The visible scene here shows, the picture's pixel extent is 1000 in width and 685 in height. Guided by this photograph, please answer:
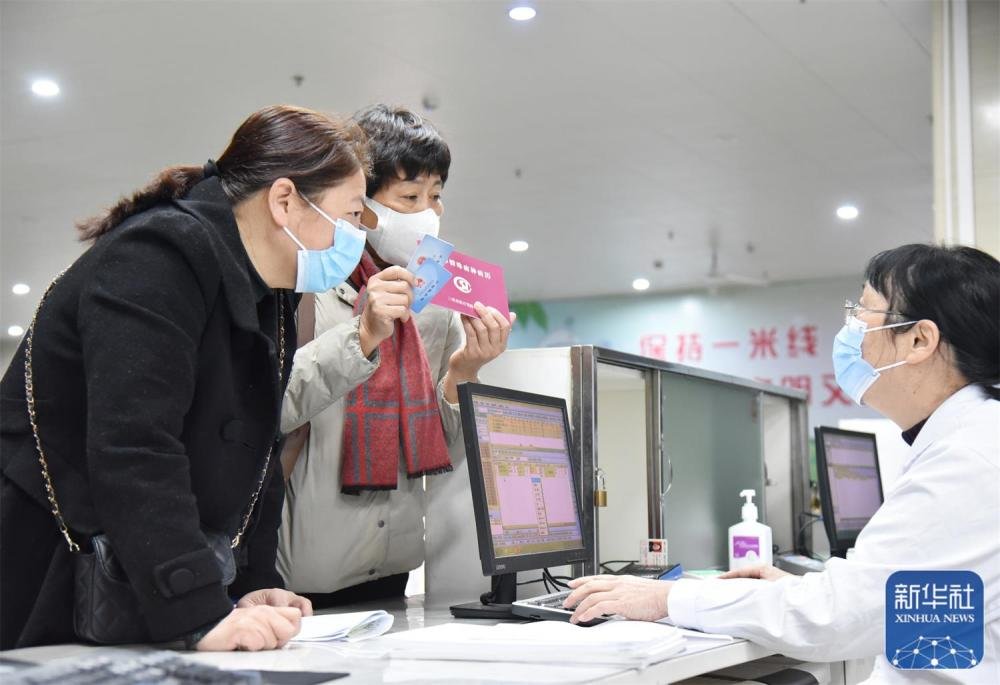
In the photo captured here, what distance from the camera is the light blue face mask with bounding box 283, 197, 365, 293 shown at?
154cm

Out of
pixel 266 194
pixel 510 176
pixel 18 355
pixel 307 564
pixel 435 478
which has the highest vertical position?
pixel 510 176

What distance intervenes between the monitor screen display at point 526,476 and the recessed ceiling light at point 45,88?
17.6 ft

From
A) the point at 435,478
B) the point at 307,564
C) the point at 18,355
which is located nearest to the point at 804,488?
the point at 435,478

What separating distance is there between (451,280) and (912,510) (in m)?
0.89

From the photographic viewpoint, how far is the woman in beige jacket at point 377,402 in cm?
179

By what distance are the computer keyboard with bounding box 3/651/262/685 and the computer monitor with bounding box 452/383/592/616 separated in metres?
0.71

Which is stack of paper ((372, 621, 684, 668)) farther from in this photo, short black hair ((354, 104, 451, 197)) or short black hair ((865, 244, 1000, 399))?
short black hair ((354, 104, 451, 197))

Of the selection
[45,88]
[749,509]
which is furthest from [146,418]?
[45,88]

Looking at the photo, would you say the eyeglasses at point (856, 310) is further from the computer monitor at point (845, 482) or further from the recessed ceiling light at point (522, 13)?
the recessed ceiling light at point (522, 13)

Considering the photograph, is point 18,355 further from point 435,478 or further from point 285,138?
point 435,478

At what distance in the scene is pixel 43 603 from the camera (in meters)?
1.27

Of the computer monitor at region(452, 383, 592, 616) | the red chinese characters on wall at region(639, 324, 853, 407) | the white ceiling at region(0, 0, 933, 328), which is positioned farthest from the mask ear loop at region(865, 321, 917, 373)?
the red chinese characters on wall at region(639, 324, 853, 407)

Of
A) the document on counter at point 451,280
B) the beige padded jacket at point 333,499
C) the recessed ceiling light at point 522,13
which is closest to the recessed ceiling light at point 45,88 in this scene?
the recessed ceiling light at point 522,13

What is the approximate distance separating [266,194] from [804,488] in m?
2.65
